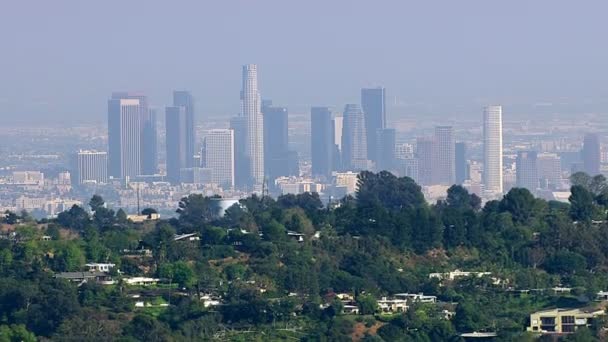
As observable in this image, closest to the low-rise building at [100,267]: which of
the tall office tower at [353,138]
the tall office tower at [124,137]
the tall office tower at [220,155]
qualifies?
the tall office tower at [220,155]

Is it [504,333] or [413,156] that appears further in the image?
[413,156]

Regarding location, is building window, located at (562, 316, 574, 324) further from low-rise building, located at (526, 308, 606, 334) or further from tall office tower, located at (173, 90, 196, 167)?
tall office tower, located at (173, 90, 196, 167)

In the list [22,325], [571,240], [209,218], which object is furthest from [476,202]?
[22,325]

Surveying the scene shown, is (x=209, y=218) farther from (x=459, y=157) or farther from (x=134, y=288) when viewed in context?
(x=459, y=157)

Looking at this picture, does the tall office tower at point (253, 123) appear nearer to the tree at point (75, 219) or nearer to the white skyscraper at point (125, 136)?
the white skyscraper at point (125, 136)

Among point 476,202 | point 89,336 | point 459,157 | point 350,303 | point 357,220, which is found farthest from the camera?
point 459,157

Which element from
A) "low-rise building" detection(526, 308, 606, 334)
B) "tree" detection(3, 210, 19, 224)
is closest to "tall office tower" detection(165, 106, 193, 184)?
"tree" detection(3, 210, 19, 224)

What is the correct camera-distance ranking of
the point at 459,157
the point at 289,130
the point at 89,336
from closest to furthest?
the point at 89,336 < the point at 459,157 < the point at 289,130

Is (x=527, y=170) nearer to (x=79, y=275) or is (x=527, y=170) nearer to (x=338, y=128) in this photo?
(x=338, y=128)
